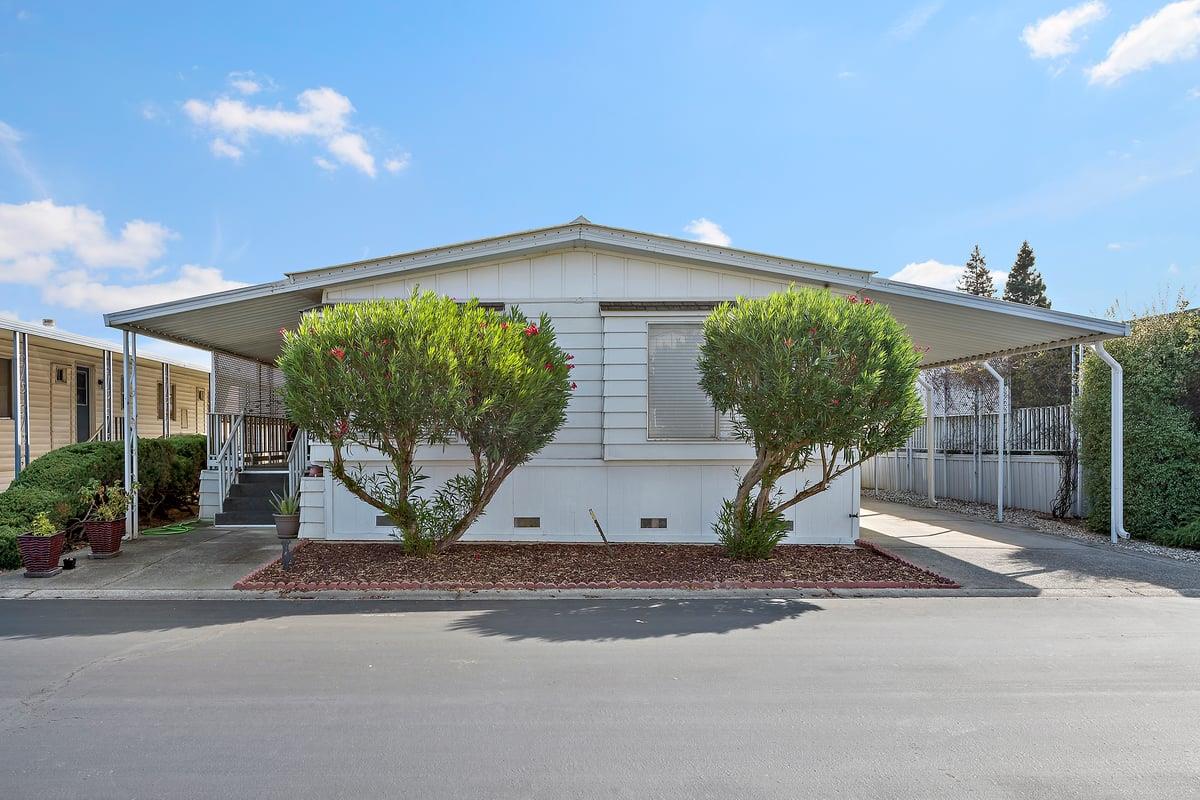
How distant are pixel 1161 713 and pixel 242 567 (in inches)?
318

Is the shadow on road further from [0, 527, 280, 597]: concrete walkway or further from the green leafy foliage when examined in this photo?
the green leafy foliage

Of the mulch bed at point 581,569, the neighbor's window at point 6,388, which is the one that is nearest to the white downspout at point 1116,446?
the mulch bed at point 581,569

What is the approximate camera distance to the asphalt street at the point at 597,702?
3064 millimetres

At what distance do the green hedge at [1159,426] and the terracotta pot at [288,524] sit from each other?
1150cm

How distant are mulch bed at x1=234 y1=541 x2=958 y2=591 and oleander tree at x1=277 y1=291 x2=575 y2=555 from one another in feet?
3.38

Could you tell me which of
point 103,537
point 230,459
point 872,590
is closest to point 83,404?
point 230,459

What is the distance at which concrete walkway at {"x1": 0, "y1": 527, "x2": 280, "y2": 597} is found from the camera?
6.72m

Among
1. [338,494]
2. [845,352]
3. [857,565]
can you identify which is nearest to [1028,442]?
[857,565]

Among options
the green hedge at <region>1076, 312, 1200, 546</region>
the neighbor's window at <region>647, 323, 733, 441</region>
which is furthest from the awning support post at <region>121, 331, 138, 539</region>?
the green hedge at <region>1076, 312, 1200, 546</region>

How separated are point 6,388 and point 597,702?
12.8 meters

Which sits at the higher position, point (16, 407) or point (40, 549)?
point (16, 407)

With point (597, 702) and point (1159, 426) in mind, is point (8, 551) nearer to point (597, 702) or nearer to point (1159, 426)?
point (597, 702)

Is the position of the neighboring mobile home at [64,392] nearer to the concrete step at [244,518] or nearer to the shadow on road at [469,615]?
the concrete step at [244,518]

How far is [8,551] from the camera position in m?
7.40
